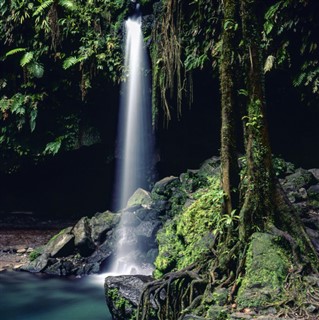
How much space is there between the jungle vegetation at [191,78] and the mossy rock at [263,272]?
0.10 metres

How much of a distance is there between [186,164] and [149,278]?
8.61m

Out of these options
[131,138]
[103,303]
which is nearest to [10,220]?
[131,138]

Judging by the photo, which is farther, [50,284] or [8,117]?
[8,117]

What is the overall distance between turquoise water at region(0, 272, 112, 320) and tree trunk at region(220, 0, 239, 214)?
3121 mm

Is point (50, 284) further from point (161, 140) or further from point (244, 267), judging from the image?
point (161, 140)

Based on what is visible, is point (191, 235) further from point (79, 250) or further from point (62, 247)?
point (62, 247)

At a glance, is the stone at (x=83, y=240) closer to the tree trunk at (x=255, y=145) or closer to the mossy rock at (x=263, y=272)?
the tree trunk at (x=255, y=145)

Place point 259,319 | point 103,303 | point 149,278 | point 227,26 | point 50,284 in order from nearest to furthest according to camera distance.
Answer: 1. point 259,319
2. point 227,26
3. point 149,278
4. point 103,303
5. point 50,284

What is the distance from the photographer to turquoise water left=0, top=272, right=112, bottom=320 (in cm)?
722

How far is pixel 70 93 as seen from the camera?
13.1 metres

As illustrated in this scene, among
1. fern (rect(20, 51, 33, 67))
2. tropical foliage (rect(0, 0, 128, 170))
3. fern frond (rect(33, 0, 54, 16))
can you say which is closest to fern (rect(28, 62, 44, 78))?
tropical foliage (rect(0, 0, 128, 170))

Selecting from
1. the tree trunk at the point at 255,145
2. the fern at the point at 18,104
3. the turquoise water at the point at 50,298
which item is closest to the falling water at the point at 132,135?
the turquoise water at the point at 50,298

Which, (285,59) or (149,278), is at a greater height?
(285,59)

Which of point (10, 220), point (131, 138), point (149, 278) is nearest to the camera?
point (149, 278)
